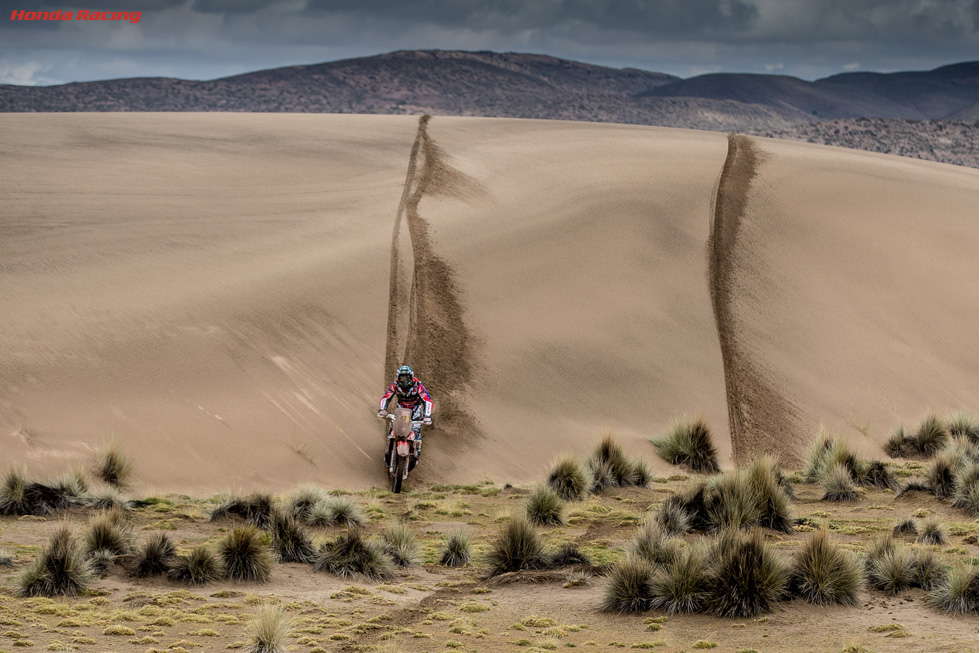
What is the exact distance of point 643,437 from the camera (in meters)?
17.4

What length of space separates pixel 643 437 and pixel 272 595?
953 centimetres

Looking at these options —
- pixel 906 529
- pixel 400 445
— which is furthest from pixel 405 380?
pixel 906 529

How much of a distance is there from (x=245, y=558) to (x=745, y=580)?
4.50 metres

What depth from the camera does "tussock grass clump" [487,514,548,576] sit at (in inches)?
399

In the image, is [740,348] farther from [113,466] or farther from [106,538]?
[106,538]

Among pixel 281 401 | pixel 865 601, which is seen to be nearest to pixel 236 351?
pixel 281 401

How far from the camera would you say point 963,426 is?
59.9 ft

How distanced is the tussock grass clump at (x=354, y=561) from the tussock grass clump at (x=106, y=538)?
5.90ft

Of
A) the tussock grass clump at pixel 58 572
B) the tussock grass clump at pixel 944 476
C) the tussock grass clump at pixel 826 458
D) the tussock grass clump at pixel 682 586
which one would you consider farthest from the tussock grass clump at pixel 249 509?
the tussock grass clump at pixel 944 476

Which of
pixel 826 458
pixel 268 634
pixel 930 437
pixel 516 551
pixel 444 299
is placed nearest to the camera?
pixel 268 634

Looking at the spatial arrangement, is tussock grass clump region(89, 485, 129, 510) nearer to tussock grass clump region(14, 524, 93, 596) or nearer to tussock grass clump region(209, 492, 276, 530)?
tussock grass clump region(209, 492, 276, 530)

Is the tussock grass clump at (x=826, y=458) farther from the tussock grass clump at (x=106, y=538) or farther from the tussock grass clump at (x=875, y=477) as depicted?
the tussock grass clump at (x=106, y=538)

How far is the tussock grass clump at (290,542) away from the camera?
10336mm

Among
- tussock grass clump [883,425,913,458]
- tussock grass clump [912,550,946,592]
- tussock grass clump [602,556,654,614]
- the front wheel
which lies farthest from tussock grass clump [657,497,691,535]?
tussock grass clump [883,425,913,458]
